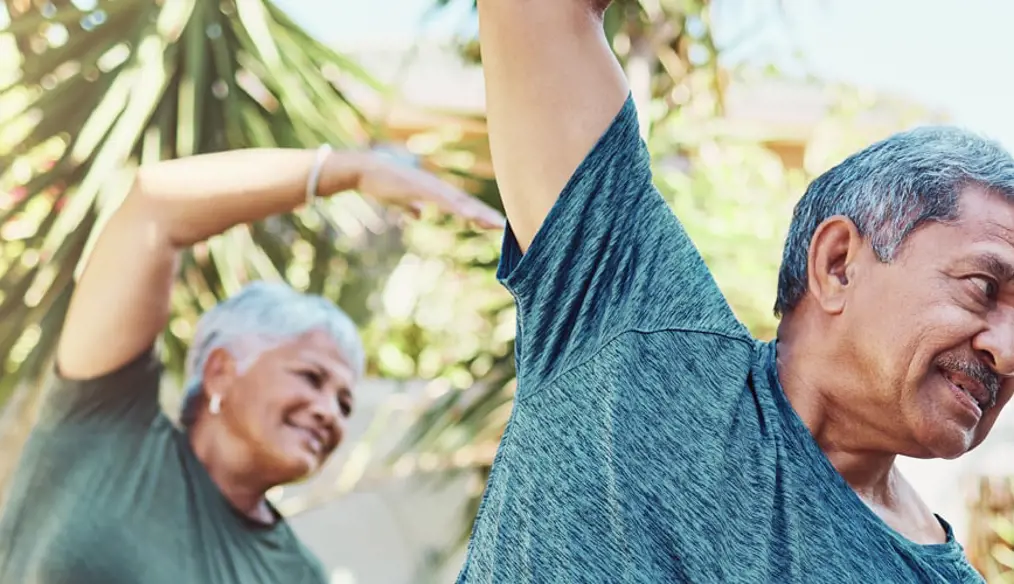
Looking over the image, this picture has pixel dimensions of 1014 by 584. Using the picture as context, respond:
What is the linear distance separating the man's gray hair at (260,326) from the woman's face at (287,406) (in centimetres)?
2

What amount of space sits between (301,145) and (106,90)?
1.43 feet

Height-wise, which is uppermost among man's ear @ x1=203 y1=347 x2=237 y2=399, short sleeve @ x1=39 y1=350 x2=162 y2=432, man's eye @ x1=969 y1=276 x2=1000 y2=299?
man's eye @ x1=969 y1=276 x2=1000 y2=299

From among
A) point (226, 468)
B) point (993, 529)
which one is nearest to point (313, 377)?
point (226, 468)

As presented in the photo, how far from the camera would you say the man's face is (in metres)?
1.01

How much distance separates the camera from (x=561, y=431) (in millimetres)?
964

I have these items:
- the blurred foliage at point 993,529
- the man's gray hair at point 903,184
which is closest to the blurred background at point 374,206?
the blurred foliage at point 993,529

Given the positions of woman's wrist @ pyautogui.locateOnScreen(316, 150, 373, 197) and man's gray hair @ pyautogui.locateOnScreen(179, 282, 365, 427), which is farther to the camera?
man's gray hair @ pyautogui.locateOnScreen(179, 282, 365, 427)

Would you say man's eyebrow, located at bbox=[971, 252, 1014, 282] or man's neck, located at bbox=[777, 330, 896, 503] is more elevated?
man's eyebrow, located at bbox=[971, 252, 1014, 282]

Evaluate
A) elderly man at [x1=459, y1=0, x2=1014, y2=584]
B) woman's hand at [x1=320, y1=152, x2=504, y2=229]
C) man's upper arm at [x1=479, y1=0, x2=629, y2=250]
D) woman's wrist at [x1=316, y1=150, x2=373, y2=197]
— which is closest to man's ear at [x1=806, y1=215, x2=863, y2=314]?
elderly man at [x1=459, y1=0, x2=1014, y2=584]

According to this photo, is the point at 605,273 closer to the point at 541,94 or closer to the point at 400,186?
the point at 541,94

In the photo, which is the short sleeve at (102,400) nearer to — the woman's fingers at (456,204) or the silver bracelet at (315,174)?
the silver bracelet at (315,174)

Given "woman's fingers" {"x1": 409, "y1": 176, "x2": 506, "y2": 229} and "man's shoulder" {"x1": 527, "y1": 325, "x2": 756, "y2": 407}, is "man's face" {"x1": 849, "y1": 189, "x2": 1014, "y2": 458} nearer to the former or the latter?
"man's shoulder" {"x1": 527, "y1": 325, "x2": 756, "y2": 407}

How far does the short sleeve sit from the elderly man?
115 cm

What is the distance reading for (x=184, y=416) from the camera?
2.26m
